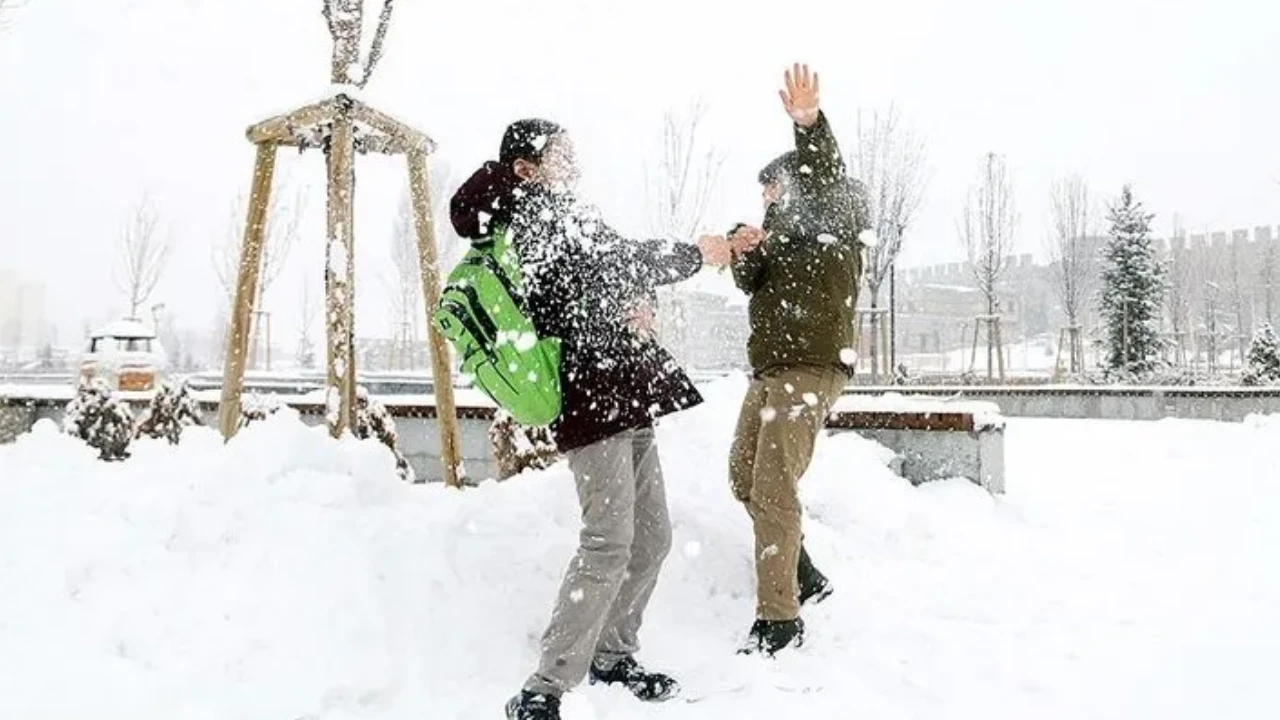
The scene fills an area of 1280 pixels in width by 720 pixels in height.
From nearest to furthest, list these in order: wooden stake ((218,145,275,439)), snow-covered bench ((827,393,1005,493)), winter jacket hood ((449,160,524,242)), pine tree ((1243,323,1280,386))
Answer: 1. winter jacket hood ((449,160,524,242))
2. wooden stake ((218,145,275,439))
3. snow-covered bench ((827,393,1005,493))
4. pine tree ((1243,323,1280,386))

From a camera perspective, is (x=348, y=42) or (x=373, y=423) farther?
(x=373, y=423)

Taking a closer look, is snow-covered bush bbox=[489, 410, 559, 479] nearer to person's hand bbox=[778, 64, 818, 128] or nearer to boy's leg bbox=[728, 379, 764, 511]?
boy's leg bbox=[728, 379, 764, 511]

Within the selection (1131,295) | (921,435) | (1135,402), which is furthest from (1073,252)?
(921,435)

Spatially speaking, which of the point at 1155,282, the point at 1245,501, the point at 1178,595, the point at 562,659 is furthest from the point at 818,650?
the point at 1155,282

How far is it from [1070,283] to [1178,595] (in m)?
25.1

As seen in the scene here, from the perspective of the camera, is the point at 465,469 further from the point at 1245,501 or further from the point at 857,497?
the point at 1245,501

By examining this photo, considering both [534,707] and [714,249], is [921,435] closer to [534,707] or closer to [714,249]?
[714,249]

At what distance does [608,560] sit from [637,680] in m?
0.45

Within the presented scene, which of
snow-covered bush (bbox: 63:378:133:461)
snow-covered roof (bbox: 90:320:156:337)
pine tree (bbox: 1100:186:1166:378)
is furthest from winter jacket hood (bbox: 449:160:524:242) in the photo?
pine tree (bbox: 1100:186:1166:378)

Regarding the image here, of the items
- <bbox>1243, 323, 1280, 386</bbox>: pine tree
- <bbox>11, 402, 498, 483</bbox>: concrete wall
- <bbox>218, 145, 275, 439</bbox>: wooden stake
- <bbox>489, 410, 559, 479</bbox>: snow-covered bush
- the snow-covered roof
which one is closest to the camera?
<bbox>218, 145, 275, 439</bbox>: wooden stake

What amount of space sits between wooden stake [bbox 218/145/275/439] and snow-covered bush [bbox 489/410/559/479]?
5.39 feet

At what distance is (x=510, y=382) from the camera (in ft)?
8.81

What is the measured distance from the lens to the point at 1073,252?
88.5ft

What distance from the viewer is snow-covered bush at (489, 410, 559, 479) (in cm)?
611
